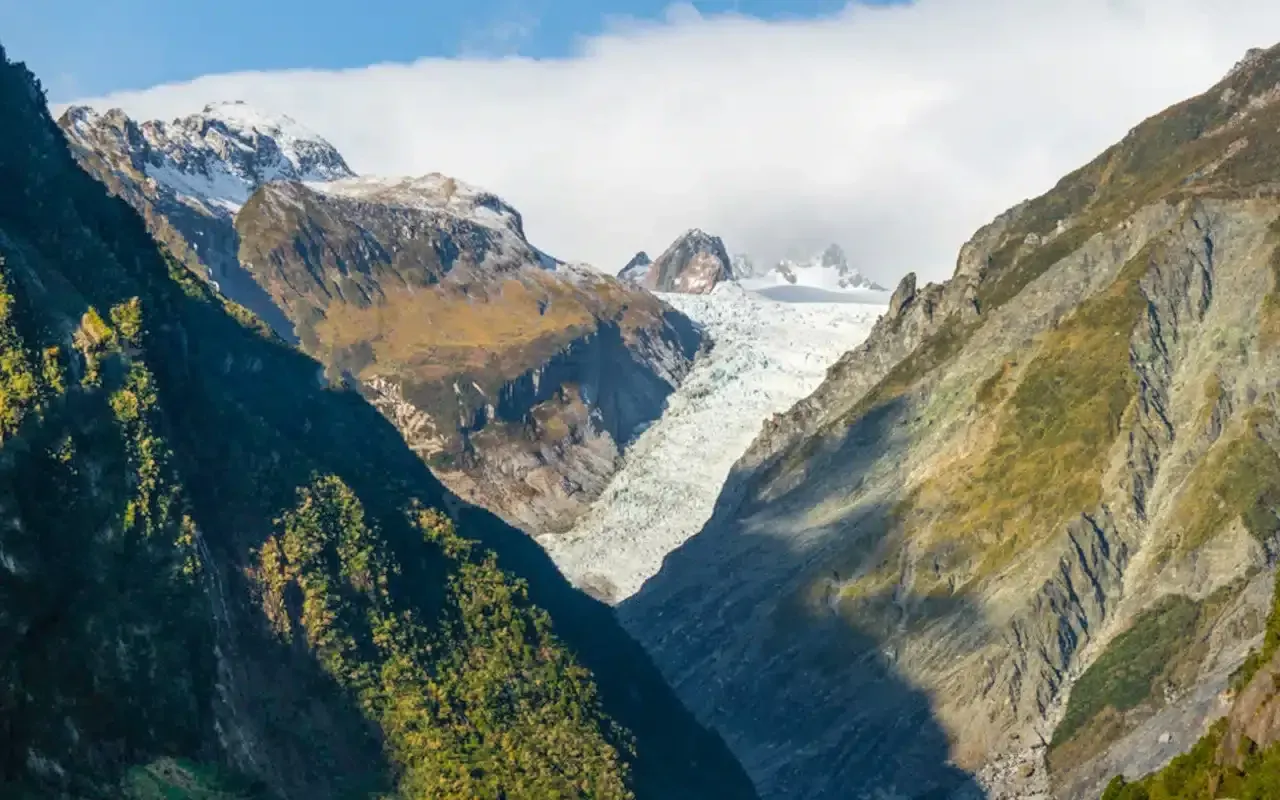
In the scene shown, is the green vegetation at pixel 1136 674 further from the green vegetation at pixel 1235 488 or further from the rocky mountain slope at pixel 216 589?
the rocky mountain slope at pixel 216 589

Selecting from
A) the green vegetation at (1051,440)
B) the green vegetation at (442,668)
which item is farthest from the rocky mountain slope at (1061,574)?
the green vegetation at (442,668)

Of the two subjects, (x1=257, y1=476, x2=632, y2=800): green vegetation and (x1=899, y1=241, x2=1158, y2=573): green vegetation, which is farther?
(x1=899, y1=241, x2=1158, y2=573): green vegetation

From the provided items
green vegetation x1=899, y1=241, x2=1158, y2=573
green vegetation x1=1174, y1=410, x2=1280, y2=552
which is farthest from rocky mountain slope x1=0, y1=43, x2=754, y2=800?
green vegetation x1=899, y1=241, x2=1158, y2=573

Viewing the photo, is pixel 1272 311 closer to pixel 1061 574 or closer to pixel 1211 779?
pixel 1061 574

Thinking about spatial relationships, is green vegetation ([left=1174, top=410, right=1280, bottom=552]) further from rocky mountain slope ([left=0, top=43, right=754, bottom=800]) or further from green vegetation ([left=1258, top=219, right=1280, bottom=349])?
rocky mountain slope ([left=0, top=43, right=754, bottom=800])

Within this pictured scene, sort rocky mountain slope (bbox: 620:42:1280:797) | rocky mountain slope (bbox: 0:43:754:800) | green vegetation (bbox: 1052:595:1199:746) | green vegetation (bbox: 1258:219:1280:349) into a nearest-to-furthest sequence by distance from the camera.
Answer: rocky mountain slope (bbox: 0:43:754:800), green vegetation (bbox: 1052:595:1199:746), rocky mountain slope (bbox: 620:42:1280:797), green vegetation (bbox: 1258:219:1280:349)

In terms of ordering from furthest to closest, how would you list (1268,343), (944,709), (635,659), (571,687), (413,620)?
1. (1268,343)
2. (944,709)
3. (635,659)
4. (571,687)
5. (413,620)

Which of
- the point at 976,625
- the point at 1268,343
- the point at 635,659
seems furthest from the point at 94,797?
the point at 1268,343

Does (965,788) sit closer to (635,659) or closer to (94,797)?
(635,659)

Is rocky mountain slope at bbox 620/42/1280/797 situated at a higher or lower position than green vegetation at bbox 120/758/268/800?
lower
